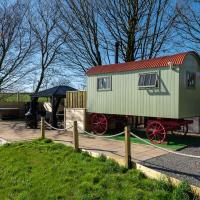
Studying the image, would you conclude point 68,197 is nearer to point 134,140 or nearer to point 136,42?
point 134,140

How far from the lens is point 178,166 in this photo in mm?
7742

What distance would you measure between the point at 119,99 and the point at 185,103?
2.89 metres

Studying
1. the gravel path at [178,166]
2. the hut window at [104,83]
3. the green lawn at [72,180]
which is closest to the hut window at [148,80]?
the hut window at [104,83]

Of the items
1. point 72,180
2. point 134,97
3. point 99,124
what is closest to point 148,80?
point 134,97

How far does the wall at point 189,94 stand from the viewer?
37.4 ft

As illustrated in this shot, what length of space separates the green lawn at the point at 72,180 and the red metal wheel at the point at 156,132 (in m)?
3.60

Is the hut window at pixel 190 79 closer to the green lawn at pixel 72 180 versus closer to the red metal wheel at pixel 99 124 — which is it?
the red metal wheel at pixel 99 124

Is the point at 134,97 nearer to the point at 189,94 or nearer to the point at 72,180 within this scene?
the point at 189,94

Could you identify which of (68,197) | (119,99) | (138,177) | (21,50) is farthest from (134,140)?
(21,50)

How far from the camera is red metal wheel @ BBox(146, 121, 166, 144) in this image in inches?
460

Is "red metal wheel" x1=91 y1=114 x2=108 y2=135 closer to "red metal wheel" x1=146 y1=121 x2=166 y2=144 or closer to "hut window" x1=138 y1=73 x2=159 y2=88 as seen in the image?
"red metal wheel" x1=146 y1=121 x2=166 y2=144

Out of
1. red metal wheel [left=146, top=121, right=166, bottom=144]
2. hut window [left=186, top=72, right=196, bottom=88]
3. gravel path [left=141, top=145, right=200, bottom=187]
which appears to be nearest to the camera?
gravel path [left=141, top=145, right=200, bottom=187]

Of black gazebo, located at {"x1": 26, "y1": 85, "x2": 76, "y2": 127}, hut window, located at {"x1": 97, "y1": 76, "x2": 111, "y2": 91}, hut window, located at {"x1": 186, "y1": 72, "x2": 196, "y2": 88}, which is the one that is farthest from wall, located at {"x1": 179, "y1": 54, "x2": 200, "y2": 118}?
black gazebo, located at {"x1": 26, "y1": 85, "x2": 76, "y2": 127}

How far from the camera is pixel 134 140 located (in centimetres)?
1200
